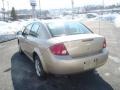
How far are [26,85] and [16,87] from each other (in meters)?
0.26

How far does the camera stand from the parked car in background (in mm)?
5241

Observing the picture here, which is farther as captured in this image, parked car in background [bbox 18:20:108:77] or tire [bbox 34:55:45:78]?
tire [bbox 34:55:45:78]

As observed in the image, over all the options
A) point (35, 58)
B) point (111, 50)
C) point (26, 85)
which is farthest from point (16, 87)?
point (111, 50)

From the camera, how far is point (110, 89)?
17.1 feet

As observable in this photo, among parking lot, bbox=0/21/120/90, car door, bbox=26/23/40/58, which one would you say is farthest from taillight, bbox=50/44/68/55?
car door, bbox=26/23/40/58

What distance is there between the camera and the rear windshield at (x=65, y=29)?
5.99 metres

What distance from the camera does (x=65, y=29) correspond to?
20.2 feet

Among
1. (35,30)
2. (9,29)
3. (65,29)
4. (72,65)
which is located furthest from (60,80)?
(9,29)

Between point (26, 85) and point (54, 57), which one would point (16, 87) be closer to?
point (26, 85)

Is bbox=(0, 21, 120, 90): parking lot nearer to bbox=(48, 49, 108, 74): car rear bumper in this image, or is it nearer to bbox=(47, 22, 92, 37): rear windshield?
Result: bbox=(48, 49, 108, 74): car rear bumper

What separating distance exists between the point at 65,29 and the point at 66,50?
1075mm

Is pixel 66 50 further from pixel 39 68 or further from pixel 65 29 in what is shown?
pixel 39 68

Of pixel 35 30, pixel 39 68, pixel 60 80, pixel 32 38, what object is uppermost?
pixel 35 30

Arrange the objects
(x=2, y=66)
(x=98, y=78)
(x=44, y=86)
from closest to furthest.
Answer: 1. (x=44, y=86)
2. (x=98, y=78)
3. (x=2, y=66)
